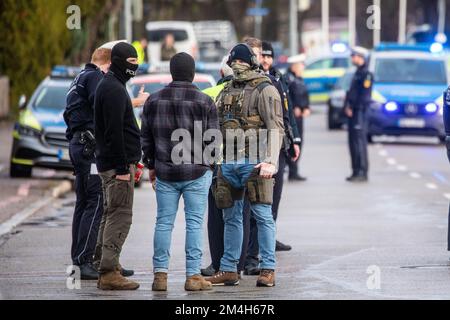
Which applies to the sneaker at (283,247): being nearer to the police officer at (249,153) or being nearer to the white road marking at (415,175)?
the police officer at (249,153)

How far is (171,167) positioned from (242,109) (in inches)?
30.2

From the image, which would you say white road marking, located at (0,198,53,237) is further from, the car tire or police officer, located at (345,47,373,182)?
police officer, located at (345,47,373,182)

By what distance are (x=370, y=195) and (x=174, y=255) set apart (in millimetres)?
7016

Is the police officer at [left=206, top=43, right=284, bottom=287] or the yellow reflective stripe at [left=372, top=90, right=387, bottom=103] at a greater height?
the police officer at [left=206, top=43, right=284, bottom=287]

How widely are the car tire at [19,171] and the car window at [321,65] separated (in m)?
25.4

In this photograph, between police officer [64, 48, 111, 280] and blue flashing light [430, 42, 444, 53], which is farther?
blue flashing light [430, 42, 444, 53]

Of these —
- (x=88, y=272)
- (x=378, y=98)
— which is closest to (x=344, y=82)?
(x=378, y=98)

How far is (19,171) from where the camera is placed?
71.9 ft

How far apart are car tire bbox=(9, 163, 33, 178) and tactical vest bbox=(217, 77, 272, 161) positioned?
1067 centimetres

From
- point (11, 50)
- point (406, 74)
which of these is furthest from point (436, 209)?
point (11, 50)

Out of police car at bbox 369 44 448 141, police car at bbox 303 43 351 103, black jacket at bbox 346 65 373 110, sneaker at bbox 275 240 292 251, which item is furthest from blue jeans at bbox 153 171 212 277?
police car at bbox 303 43 351 103

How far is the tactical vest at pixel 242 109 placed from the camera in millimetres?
11367

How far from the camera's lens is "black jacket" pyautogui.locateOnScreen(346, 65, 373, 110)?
22.6 meters

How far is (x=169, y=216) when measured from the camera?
1112 centimetres
